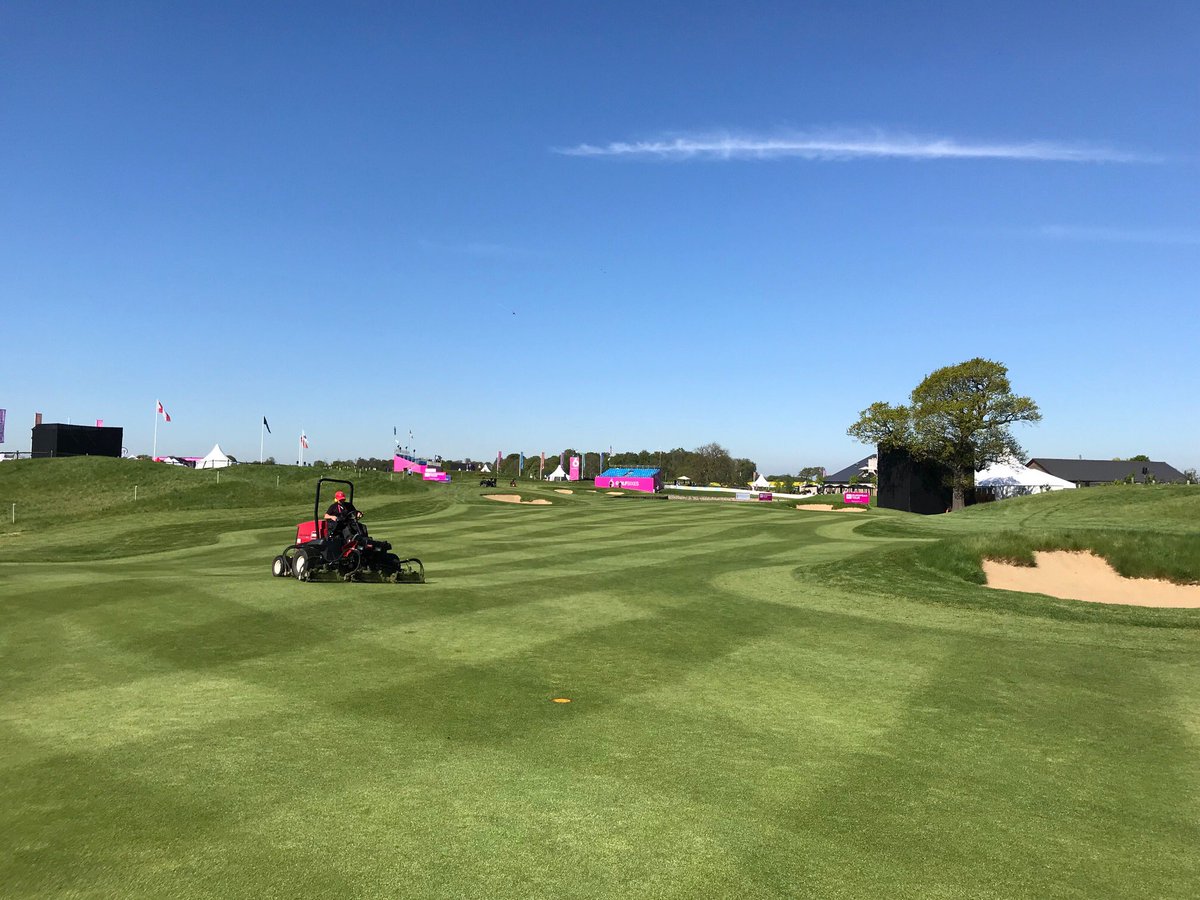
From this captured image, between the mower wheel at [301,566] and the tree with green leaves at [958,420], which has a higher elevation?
the tree with green leaves at [958,420]

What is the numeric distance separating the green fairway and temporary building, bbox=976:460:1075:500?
2569 inches

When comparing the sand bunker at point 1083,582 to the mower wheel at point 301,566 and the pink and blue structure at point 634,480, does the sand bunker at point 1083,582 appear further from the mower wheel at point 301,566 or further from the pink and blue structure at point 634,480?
the pink and blue structure at point 634,480

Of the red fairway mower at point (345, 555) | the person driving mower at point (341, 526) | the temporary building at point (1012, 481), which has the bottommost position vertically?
the red fairway mower at point (345, 555)

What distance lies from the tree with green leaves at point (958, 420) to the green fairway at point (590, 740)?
5471 cm

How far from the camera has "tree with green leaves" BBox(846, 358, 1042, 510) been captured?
67.1 meters

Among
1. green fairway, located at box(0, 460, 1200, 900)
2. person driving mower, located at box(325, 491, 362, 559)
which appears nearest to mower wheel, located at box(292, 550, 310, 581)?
green fairway, located at box(0, 460, 1200, 900)

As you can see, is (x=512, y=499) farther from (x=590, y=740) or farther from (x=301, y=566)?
(x=590, y=740)

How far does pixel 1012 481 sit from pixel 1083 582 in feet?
198

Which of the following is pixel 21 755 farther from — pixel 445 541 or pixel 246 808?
pixel 445 541

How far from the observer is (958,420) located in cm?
6738

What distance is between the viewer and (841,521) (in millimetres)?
37812

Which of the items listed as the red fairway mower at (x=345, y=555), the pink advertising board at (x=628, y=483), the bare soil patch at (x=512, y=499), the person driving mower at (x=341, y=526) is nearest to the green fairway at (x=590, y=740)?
the red fairway mower at (x=345, y=555)

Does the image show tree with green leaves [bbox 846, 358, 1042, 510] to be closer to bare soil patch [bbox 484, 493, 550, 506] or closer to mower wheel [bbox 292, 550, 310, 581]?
bare soil patch [bbox 484, 493, 550, 506]

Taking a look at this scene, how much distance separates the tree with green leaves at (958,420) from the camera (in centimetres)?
6712
